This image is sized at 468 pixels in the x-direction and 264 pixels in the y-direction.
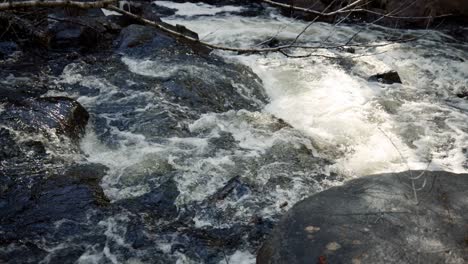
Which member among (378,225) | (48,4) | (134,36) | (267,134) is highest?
(48,4)

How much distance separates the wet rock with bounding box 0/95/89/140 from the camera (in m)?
4.71

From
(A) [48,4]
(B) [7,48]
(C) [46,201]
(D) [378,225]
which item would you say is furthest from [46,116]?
(D) [378,225]

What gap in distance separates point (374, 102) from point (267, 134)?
2.19m

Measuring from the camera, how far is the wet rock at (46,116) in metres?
4.71

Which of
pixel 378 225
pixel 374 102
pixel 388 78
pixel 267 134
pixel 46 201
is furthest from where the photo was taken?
pixel 388 78

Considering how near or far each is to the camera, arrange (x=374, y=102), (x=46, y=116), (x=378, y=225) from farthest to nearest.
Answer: (x=374, y=102)
(x=46, y=116)
(x=378, y=225)

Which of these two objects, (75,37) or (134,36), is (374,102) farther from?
(75,37)

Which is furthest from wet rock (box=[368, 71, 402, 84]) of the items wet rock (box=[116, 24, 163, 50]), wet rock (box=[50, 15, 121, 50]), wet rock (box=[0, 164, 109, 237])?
wet rock (box=[50, 15, 121, 50])

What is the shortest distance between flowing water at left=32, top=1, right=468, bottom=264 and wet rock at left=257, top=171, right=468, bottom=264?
83cm

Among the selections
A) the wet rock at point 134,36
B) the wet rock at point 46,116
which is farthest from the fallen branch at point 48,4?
the wet rock at point 134,36

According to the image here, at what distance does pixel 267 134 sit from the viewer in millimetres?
Result: 5305

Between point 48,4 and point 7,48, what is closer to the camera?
point 48,4

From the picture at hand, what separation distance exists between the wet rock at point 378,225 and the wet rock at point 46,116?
3225 mm

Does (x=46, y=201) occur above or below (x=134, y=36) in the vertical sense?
below
